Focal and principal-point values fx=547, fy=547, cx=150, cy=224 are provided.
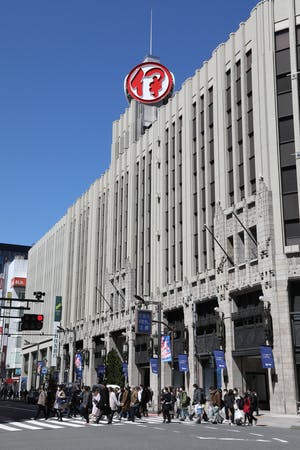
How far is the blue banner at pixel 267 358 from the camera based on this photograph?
113 ft

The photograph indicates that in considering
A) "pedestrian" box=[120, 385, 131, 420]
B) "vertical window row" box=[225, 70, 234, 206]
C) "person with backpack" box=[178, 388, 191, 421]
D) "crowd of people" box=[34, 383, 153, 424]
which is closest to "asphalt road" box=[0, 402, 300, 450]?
"crowd of people" box=[34, 383, 153, 424]

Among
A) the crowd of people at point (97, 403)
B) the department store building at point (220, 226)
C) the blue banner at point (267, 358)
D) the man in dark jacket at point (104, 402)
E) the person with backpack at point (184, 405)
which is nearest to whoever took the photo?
the man in dark jacket at point (104, 402)

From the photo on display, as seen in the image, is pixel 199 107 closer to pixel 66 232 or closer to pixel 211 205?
pixel 211 205

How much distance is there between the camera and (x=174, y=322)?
165ft

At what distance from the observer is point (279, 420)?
29922mm

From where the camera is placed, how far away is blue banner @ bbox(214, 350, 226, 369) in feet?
130

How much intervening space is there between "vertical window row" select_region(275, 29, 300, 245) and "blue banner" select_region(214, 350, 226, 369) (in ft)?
31.7

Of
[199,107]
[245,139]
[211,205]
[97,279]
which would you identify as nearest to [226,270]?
[211,205]

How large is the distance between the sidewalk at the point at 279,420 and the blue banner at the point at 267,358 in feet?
9.68

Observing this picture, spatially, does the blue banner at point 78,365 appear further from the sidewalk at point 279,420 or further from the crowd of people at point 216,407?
the crowd of people at point 216,407

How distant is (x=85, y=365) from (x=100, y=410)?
144 ft

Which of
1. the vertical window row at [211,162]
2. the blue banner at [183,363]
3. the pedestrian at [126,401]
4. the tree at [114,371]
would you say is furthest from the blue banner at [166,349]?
the pedestrian at [126,401]

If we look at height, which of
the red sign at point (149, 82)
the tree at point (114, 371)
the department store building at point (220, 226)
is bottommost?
the tree at point (114, 371)

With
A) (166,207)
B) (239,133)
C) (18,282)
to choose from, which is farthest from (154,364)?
(18,282)
